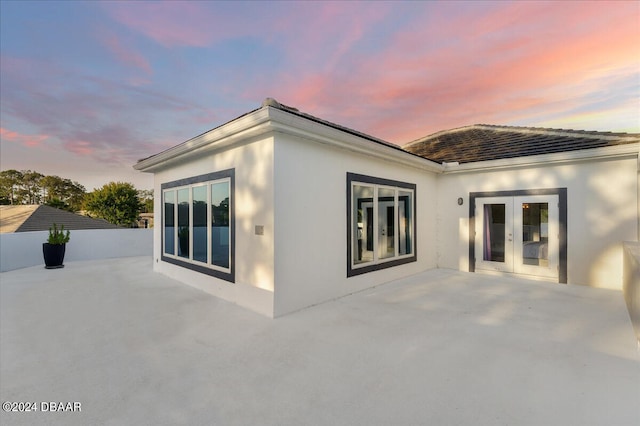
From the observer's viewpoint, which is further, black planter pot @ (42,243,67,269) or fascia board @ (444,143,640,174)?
black planter pot @ (42,243,67,269)

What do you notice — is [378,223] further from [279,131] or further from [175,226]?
[175,226]

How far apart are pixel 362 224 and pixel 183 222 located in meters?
4.14

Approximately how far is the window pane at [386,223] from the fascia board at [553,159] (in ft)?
8.07

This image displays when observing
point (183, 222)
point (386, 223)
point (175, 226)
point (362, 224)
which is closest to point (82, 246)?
point (175, 226)

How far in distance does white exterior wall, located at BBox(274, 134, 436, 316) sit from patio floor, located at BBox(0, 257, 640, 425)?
13.9 inches

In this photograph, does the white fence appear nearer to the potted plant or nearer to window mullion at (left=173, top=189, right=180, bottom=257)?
the potted plant

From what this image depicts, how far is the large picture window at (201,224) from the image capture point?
496 cm

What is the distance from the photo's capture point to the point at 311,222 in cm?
456

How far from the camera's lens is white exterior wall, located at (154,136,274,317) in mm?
4117

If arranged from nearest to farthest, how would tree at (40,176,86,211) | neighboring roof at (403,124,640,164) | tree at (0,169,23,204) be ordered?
neighboring roof at (403,124,640,164)
tree at (0,169,23,204)
tree at (40,176,86,211)

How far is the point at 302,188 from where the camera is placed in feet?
14.5

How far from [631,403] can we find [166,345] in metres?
4.26

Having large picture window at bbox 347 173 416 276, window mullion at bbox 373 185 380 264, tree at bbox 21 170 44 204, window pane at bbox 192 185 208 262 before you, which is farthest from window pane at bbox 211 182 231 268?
tree at bbox 21 170 44 204

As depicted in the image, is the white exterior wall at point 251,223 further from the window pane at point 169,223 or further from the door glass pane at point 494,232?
the door glass pane at point 494,232
